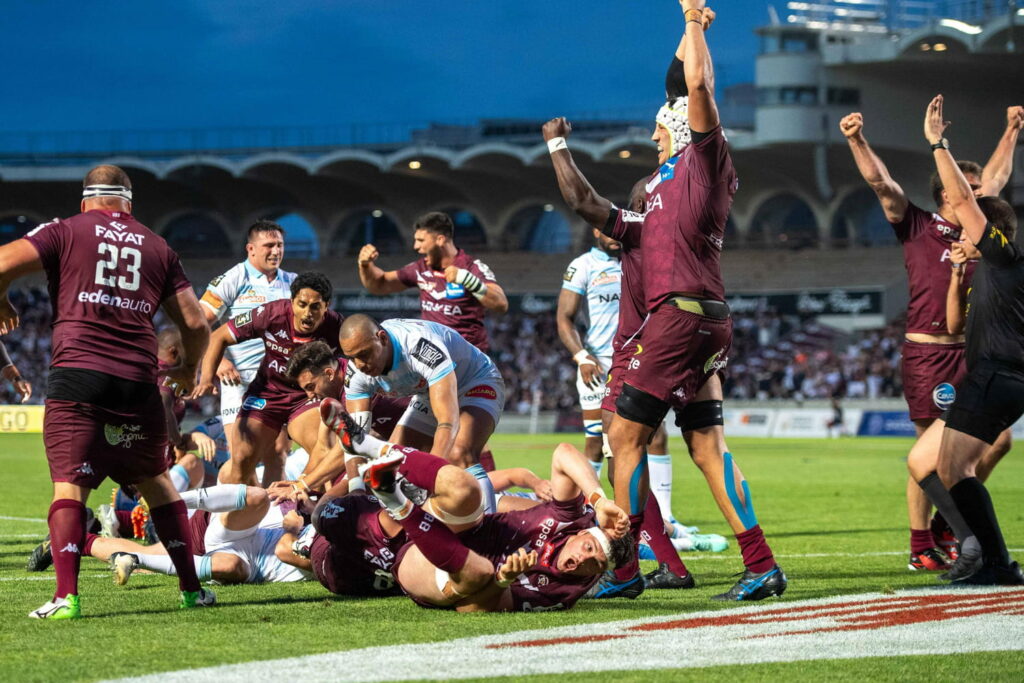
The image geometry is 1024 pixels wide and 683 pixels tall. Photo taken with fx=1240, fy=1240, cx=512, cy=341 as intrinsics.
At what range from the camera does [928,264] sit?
27.4 ft

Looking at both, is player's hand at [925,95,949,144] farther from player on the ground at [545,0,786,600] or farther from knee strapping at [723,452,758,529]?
knee strapping at [723,452,758,529]

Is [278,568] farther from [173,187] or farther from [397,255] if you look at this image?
[173,187]

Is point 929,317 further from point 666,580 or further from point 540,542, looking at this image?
point 540,542

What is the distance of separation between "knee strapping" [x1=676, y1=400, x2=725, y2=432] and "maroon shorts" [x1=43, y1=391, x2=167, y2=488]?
272 centimetres

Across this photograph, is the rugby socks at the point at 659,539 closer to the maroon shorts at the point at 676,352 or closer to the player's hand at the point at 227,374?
the maroon shorts at the point at 676,352

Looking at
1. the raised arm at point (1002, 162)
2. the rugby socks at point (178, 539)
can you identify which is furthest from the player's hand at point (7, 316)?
the raised arm at point (1002, 162)

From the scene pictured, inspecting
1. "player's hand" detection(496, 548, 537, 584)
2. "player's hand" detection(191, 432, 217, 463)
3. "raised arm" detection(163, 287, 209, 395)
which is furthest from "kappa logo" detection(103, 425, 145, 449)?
"player's hand" detection(191, 432, 217, 463)

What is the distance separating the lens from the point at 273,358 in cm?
998

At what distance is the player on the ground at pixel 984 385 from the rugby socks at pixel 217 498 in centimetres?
413

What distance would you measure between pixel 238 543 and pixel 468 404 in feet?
5.41

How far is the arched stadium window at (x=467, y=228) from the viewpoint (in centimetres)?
6100

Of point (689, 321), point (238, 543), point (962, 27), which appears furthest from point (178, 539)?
point (962, 27)

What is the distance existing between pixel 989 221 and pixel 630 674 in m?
4.29

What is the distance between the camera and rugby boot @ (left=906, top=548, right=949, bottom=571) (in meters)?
8.07
